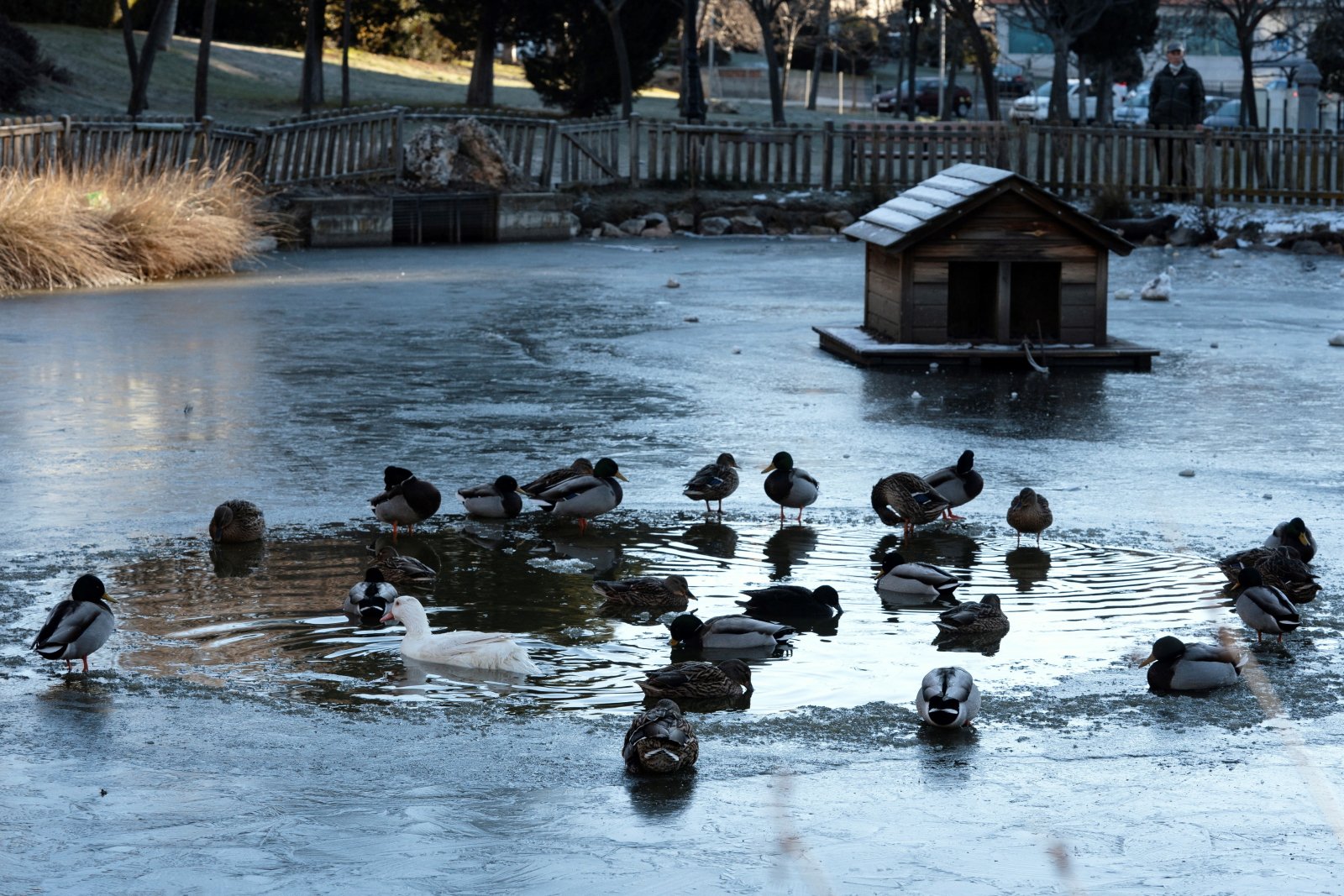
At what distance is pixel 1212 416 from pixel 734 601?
248 inches

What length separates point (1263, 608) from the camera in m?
7.46

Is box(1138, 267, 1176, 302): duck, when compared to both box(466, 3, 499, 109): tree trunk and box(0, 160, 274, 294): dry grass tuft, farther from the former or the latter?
box(466, 3, 499, 109): tree trunk

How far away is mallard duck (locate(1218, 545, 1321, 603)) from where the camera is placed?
8109 mm

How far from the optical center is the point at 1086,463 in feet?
37.7

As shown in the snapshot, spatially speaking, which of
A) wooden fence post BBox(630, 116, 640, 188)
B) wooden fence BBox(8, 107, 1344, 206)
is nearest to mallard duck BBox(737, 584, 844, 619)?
wooden fence BBox(8, 107, 1344, 206)

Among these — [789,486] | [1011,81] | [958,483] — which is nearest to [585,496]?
[789,486]

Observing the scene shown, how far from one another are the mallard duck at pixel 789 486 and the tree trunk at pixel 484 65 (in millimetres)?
38268

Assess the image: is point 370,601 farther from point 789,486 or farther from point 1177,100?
point 1177,100

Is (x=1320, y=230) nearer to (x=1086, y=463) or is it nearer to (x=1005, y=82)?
(x=1086, y=463)

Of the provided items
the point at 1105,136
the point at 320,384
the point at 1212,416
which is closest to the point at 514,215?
the point at 1105,136

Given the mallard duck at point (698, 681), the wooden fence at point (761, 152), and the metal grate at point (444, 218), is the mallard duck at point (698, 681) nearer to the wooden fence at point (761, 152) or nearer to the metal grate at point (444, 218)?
the wooden fence at point (761, 152)

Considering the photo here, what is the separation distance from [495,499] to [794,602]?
2.62 metres

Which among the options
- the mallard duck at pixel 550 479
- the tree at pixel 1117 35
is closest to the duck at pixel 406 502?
the mallard duck at pixel 550 479

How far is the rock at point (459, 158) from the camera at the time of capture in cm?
2839
